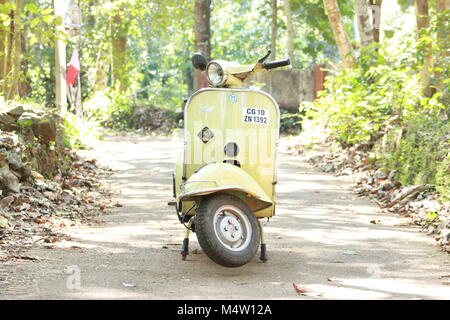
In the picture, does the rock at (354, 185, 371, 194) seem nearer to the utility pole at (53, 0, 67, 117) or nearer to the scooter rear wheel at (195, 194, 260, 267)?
the scooter rear wheel at (195, 194, 260, 267)

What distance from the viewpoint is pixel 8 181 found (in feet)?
23.0

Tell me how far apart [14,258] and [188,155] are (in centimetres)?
137

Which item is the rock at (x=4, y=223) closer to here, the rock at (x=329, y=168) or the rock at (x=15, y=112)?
the rock at (x=15, y=112)

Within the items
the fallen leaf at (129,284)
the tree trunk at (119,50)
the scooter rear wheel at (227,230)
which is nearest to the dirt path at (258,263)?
the fallen leaf at (129,284)

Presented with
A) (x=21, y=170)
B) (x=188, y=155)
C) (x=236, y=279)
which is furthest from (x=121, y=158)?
(x=236, y=279)

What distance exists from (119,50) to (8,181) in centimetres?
1669

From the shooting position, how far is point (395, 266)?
5363 millimetres

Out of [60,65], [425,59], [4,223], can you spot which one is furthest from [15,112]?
[425,59]

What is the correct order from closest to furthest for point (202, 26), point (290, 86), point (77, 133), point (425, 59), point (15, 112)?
1. point (15, 112)
2. point (425, 59)
3. point (77, 133)
4. point (202, 26)
5. point (290, 86)

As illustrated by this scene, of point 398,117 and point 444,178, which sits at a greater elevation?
point 398,117

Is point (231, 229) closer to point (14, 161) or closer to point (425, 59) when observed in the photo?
point (14, 161)

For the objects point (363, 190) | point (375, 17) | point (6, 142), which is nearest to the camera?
point (6, 142)

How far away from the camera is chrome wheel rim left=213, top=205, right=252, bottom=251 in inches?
194

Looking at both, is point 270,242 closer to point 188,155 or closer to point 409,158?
point 188,155
